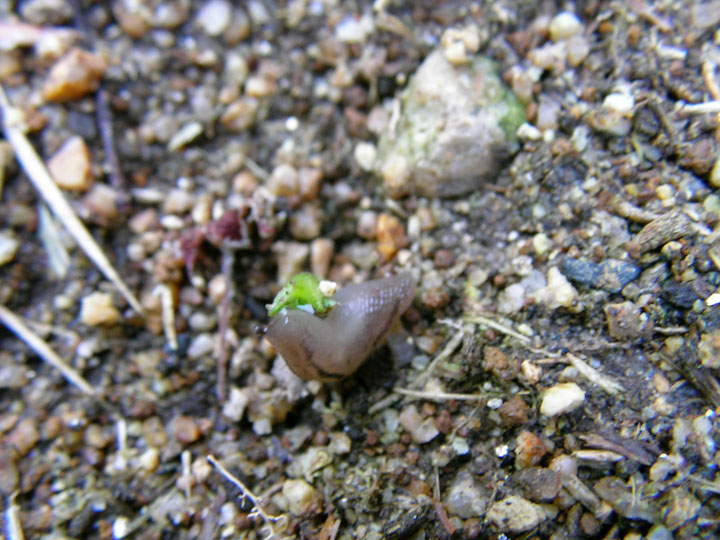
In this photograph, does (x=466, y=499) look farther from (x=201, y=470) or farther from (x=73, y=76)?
(x=73, y=76)

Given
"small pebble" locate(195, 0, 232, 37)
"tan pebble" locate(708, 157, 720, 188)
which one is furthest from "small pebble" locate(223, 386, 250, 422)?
"tan pebble" locate(708, 157, 720, 188)

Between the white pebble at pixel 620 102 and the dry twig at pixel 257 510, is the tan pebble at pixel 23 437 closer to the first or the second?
the dry twig at pixel 257 510

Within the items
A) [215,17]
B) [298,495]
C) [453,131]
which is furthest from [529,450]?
[215,17]

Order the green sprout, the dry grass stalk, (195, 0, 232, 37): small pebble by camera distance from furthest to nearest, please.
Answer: (195, 0, 232, 37): small pebble → the dry grass stalk → the green sprout

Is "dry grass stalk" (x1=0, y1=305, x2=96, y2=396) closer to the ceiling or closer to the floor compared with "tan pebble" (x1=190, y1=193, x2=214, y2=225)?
closer to the floor

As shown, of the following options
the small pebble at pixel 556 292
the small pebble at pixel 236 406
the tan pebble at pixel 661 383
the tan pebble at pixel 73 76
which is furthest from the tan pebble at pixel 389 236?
the tan pebble at pixel 73 76

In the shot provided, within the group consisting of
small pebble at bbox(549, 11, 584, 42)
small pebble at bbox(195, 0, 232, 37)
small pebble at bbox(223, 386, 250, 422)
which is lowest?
small pebble at bbox(223, 386, 250, 422)

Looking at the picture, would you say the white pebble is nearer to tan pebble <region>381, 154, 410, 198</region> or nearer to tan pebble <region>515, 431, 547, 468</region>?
tan pebble <region>381, 154, 410, 198</region>
